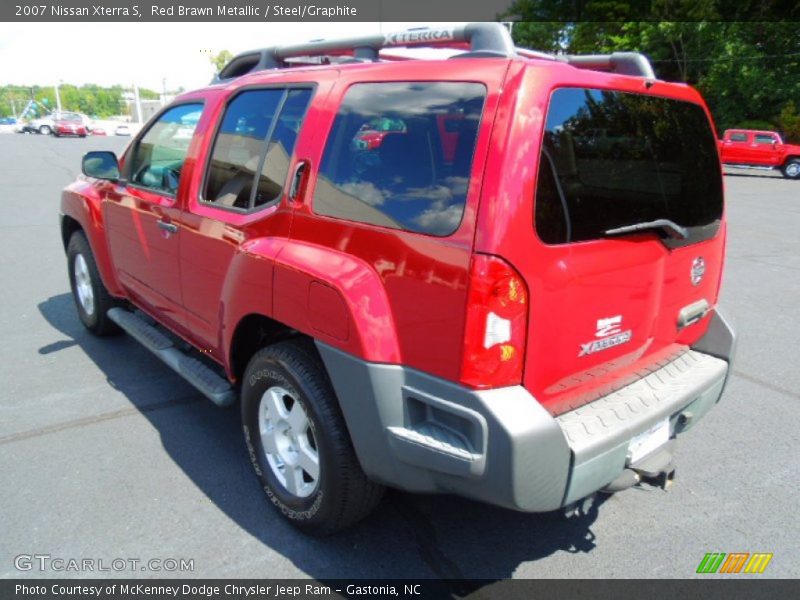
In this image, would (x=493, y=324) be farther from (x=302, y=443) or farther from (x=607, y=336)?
(x=302, y=443)

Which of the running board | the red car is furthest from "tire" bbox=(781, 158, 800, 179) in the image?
the red car

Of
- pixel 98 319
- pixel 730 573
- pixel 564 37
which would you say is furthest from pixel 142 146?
pixel 564 37

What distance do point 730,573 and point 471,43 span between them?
2419mm

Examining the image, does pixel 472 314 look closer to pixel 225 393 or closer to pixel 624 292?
pixel 624 292

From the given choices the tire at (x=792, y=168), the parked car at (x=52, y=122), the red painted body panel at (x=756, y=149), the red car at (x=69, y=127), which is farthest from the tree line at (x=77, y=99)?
the tire at (x=792, y=168)

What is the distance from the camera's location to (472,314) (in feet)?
6.27

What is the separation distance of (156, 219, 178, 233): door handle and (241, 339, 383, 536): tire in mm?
1044

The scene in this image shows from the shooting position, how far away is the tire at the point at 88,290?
15.3 feet

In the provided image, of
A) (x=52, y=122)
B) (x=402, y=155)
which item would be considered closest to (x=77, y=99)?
(x=52, y=122)

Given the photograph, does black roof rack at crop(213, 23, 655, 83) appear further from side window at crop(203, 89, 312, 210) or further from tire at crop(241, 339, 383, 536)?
tire at crop(241, 339, 383, 536)

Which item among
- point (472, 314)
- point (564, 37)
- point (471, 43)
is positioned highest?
point (564, 37)

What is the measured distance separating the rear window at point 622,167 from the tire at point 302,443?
1098mm

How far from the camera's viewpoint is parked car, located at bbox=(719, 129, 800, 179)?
77.2ft

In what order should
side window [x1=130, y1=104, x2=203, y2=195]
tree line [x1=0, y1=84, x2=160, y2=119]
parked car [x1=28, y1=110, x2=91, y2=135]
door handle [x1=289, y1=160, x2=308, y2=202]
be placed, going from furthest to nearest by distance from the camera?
tree line [x1=0, y1=84, x2=160, y2=119] → parked car [x1=28, y1=110, x2=91, y2=135] → side window [x1=130, y1=104, x2=203, y2=195] → door handle [x1=289, y1=160, x2=308, y2=202]
